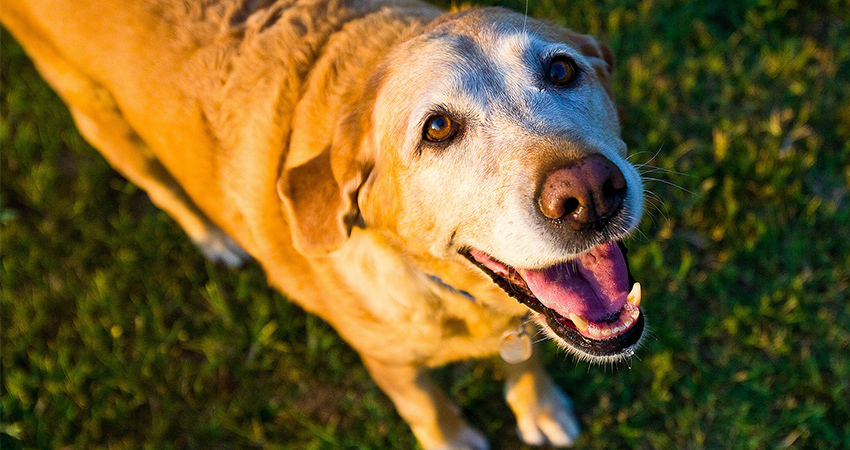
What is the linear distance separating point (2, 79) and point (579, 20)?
4.61m

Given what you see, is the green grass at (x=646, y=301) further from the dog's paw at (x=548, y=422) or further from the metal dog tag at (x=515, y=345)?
the metal dog tag at (x=515, y=345)

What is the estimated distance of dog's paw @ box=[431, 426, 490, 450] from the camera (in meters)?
3.23

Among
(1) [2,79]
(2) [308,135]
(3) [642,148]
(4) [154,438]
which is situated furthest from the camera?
(1) [2,79]

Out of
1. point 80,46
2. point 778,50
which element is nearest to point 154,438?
point 80,46

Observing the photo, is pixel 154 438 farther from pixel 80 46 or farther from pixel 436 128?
pixel 436 128

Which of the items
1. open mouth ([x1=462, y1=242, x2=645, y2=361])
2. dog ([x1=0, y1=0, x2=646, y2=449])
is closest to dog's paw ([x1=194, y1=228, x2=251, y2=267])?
dog ([x1=0, y1=0, x2=646, y2=449])

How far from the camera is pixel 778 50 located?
4.05 metres

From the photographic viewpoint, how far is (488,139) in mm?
2037

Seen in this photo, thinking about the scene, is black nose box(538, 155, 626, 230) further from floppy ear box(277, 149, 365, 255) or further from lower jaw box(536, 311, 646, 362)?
floppy ear box(277, 149, 365, 255)

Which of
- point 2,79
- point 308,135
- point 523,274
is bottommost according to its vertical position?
point 2,79

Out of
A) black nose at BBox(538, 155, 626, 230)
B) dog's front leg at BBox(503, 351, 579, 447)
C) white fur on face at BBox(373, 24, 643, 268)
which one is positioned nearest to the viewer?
black nose at BBox(538, 155, 626, 230)

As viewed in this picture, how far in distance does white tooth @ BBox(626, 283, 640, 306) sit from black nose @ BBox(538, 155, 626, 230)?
0.34 m

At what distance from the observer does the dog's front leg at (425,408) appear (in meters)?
2.89

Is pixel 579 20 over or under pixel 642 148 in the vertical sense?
over
